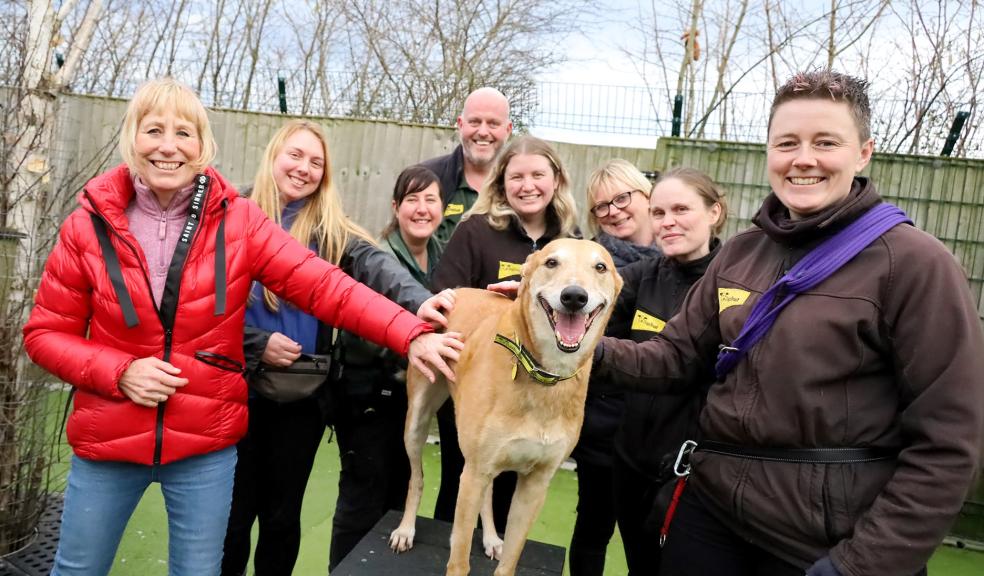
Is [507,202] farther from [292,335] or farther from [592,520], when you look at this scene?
[592,520]

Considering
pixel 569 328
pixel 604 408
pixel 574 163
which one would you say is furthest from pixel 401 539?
pixel 574 163

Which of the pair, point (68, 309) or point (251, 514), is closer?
point (68, 309)

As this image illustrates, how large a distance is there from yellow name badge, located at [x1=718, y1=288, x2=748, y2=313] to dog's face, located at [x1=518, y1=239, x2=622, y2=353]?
37 centimetres

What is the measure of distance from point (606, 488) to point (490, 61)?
8109 mm

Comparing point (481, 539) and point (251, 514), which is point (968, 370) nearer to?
point (481, 539)

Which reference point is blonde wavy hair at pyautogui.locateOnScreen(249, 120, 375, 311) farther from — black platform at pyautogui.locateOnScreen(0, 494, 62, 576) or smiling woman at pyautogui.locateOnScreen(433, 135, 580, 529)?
black platform at pyautogui.locateOnScreen(0, 494, 62, 576)

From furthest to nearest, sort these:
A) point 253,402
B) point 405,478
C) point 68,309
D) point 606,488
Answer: point 405,478 → point 606,488 → point 253,402 → point 68,309

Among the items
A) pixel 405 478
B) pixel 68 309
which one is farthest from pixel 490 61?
pixel 68 309

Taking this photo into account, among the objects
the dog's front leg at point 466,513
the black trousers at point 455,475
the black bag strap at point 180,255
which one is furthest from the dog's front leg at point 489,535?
the black bag strap at point 180,255

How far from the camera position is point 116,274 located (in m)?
1.80

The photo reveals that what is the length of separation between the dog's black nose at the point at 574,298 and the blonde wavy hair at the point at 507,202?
0.91 meters

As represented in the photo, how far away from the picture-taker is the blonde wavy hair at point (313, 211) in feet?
8.05

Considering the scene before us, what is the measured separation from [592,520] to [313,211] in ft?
5.82

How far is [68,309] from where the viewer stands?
1860 millimetres
